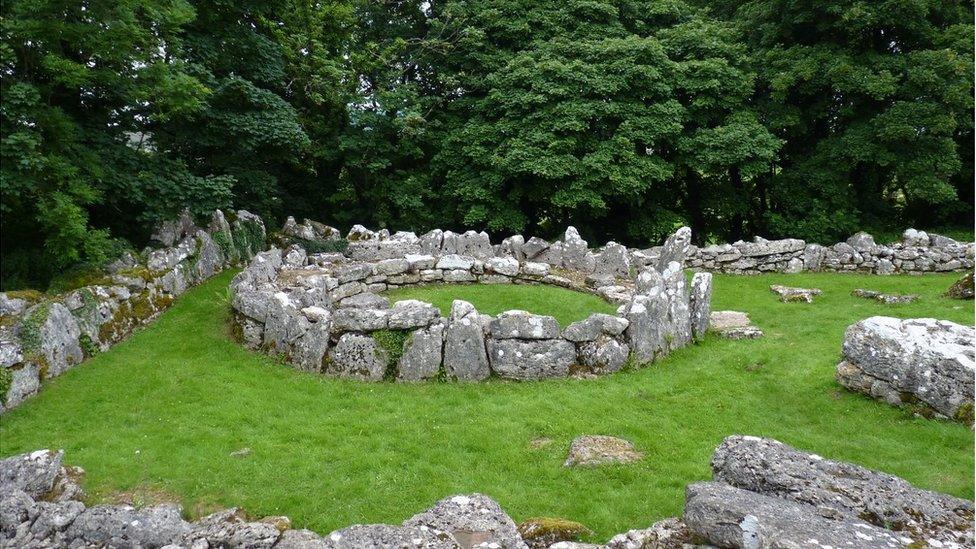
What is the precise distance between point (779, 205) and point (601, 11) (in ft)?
37.3

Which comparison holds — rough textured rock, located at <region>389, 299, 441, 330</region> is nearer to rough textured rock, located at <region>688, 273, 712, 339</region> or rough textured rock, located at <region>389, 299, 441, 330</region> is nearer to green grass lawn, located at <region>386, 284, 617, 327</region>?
green grass lawn, located at <region>386, 284, 617, 327</region>

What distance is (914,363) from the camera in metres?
8.85

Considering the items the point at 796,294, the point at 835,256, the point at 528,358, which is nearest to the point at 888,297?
the point at 796,294

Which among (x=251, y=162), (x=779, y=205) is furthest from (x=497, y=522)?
(x=779, y=205)

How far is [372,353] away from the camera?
36.0ft

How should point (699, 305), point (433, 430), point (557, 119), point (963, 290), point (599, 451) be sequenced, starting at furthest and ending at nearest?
1. point (557, 119)
2. point (963, 290)
3. point (699, 305)
4. point (433, 430)
5. point (599, 451)

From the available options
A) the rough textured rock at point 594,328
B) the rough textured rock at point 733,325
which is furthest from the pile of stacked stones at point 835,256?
the rough textured rock at point 594,328

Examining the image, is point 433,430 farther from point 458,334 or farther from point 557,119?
point 557,119

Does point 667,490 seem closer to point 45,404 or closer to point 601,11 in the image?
A: point 45,404

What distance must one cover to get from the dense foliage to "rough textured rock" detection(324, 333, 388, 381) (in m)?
8.22

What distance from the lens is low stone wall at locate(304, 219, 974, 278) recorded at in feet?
64.2

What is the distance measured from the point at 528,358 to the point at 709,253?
43.0 feet

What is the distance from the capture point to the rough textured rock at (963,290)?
51.0ft

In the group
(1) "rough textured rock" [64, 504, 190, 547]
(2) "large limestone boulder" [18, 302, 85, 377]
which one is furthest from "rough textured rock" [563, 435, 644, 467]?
(2) "large limestone boulder" [18, 302, 85, 377]
